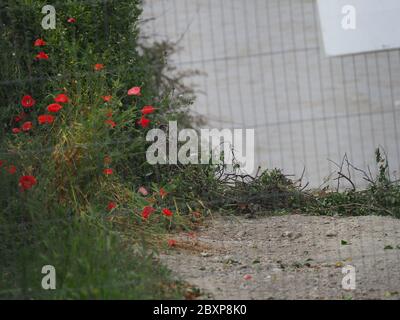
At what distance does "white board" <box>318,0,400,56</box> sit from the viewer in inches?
263

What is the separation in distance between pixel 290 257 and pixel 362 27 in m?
1.78

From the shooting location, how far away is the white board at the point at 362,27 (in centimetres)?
668

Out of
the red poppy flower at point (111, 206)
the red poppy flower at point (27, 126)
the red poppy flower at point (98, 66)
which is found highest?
the red poppy flower at point (98, 66)

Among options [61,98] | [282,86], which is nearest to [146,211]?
[61,98]

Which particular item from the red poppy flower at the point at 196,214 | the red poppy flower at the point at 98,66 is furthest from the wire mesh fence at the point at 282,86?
the red poppy flower at the point at 98,66

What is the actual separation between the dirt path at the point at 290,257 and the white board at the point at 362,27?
1.21 meters

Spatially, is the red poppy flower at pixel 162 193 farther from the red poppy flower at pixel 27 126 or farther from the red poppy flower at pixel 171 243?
the red poppy flower at pixel 27 126

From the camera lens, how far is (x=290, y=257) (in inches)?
239

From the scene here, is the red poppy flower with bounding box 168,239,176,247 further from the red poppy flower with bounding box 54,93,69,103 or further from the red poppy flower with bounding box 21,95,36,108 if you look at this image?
the red poppy flower with bounding box 21,95,36,108

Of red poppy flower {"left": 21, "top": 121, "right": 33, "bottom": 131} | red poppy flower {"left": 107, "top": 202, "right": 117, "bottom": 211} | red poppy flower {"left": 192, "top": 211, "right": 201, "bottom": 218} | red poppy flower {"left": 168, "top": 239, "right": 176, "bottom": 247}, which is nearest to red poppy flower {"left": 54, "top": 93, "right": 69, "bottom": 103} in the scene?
red poppy flower {"left": 21, "top": 121, "right": 33, "bottom": 131}

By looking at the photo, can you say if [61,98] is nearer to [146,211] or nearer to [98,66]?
[98,66]

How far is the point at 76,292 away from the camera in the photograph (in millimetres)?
4871

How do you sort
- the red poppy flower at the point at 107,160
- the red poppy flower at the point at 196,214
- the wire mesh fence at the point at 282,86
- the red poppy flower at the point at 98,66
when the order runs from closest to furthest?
1. the red poppy flower at the point at 107,160
2. the red poppy flower at the point at 98,66
3. the red poppy flower at the point at 196,214
4. the wire mesh fence at the point at 282,86

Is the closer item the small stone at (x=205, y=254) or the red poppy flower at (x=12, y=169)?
the red poppy flower at (x=12, y=169)
